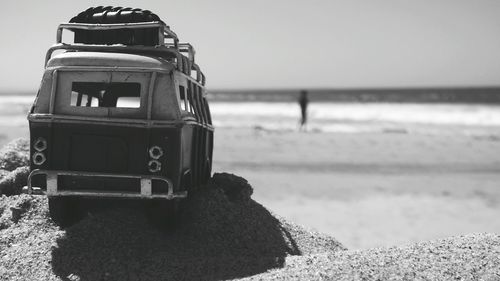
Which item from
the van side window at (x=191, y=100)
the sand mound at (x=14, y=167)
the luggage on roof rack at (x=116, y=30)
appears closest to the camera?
the luggage on roof rack at (x=116, y=30)

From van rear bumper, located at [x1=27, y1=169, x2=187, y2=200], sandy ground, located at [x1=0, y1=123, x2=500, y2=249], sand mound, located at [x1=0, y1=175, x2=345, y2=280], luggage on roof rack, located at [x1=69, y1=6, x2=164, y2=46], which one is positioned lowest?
sandy ground, located at [x1=0, y1=123, x2=500, y2=249]

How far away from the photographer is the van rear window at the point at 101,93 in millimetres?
5910

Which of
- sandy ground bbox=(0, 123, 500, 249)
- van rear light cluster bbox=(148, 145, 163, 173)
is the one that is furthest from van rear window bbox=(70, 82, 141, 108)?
sandy ground bbox=(0, 123, 500, 249)

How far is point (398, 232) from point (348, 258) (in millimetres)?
4294

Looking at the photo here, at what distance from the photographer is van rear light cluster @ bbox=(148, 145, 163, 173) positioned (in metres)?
5.29

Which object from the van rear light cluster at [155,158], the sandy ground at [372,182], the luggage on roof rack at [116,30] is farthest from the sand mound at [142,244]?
the sandy ground at [372,182]

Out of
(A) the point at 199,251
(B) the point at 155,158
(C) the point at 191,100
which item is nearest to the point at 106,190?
(B) the point at 155,158

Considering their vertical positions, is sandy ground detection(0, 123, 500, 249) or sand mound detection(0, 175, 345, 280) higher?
sand mound detection(0, 175, 345, 280)

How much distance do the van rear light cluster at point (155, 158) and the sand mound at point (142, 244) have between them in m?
0.75

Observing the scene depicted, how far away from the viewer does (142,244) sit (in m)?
5.44

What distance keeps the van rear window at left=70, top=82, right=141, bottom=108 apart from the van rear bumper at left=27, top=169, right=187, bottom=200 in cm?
90

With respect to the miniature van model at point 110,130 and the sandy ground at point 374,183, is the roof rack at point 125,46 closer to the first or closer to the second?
the miniature van model at point 110,130

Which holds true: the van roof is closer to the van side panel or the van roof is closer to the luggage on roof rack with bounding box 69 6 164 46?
the van side panel

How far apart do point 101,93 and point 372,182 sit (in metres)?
8.42
